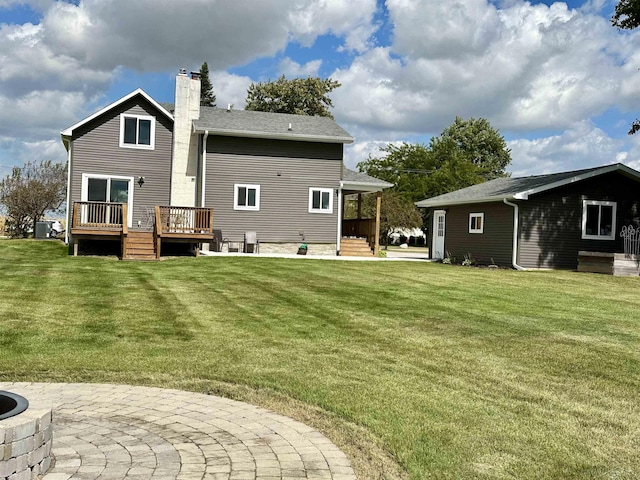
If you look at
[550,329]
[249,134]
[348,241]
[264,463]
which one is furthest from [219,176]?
[264,463]

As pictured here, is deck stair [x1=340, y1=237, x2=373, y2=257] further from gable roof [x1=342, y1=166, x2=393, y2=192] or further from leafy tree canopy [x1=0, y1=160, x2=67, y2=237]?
leafy tree canopy [x1=0, y1=160, x2=67, y2=237]

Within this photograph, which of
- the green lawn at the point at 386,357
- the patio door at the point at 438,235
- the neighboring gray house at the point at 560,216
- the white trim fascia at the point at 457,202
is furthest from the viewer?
the patio door at the point at 438,235

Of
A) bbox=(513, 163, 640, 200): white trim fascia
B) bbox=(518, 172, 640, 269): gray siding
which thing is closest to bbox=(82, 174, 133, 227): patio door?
bbox=(513, 163, 640, 200): white trim fascia

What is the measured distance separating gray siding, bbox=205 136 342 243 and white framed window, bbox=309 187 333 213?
0.17 meters

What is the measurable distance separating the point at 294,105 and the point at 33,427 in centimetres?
4519

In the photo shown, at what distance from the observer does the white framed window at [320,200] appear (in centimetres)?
2480

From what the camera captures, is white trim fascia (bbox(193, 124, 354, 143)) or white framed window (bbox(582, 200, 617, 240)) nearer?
white framed window (bbox(582, 200, 617, 240))

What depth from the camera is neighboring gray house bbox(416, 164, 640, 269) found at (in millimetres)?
20344

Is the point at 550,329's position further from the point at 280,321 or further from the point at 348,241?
the point at 348,241

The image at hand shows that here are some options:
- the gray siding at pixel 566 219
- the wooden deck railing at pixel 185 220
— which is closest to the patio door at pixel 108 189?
the wooden deck railing at pixel 185 220

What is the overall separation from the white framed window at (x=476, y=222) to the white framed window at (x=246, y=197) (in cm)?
841

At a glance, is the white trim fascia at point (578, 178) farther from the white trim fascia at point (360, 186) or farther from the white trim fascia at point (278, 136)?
the white trim fascia at point (278, 136)

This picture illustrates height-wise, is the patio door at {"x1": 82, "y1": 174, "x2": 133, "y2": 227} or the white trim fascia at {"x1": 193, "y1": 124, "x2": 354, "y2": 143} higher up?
the white trim fascia at {"x1": 193, "y1": 124, "x2": 354, "y2": 143}

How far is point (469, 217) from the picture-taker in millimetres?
23250
